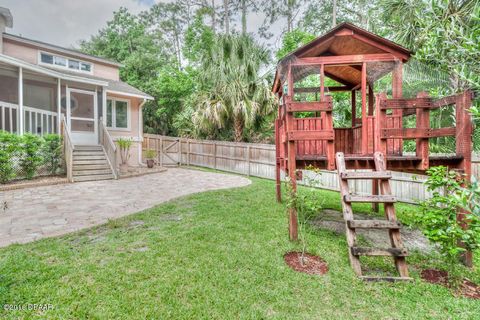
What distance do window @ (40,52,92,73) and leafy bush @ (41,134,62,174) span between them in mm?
4657

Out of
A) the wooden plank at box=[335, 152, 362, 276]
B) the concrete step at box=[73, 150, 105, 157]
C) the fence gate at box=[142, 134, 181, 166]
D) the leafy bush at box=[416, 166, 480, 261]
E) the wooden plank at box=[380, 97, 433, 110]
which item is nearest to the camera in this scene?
the leafy bush at box=[416, 166, 480, 261]

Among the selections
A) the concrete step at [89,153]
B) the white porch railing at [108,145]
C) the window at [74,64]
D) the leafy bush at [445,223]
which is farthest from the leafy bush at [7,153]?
the leafy bush at [445,223]

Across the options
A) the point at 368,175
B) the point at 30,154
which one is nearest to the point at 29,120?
the point at 30,154

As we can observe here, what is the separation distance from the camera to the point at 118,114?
11688 millimetres

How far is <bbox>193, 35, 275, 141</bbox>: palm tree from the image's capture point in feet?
35.9

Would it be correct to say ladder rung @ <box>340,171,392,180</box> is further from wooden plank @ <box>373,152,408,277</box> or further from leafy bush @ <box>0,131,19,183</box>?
leafy bush @ <box>0,131,19,183</box>

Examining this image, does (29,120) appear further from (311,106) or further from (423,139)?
(423,139)

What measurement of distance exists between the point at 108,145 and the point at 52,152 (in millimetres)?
1778

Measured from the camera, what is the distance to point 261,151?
10.8 meters

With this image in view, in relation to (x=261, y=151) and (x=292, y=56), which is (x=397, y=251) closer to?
(x=292, y=56)

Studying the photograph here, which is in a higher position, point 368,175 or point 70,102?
point 70,102

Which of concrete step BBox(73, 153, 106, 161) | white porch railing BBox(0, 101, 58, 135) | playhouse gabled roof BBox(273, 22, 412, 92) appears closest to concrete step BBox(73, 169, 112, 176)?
concrete step BBox(73, 153, 106, 161)

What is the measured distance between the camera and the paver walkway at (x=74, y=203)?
3.92m

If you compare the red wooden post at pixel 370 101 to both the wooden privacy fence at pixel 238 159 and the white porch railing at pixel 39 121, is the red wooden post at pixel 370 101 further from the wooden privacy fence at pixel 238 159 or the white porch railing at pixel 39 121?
the white porch railing at pixel 39 121
